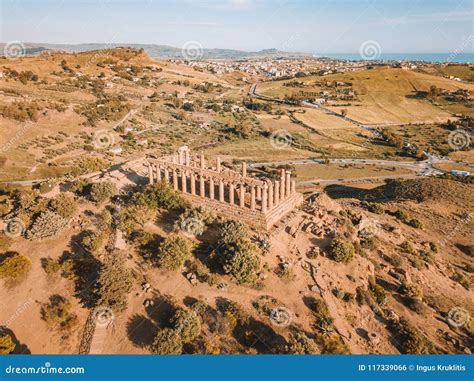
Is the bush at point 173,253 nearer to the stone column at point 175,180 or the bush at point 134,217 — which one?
the bush at point 134,217

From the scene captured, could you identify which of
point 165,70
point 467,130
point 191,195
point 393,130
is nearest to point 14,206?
point 191,195

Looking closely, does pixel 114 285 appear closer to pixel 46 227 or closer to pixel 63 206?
pixel 46 227

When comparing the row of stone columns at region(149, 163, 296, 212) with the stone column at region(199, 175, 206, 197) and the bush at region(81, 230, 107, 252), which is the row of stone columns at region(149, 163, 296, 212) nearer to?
the stone column at region(199, 175, 206, 197)

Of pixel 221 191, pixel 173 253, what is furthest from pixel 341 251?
pixel 173 253

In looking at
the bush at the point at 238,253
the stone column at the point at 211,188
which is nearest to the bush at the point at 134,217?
the stone column at the point at 211,188

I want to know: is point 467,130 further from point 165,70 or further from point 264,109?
point 165,70

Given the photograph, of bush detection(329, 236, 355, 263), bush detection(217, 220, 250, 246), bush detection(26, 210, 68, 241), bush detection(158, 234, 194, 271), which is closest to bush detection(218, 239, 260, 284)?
bush detection(217, 220, 250, 246)

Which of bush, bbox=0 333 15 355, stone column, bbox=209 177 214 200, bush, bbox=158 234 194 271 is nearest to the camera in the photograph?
bush, bbox=0 333 15 355
